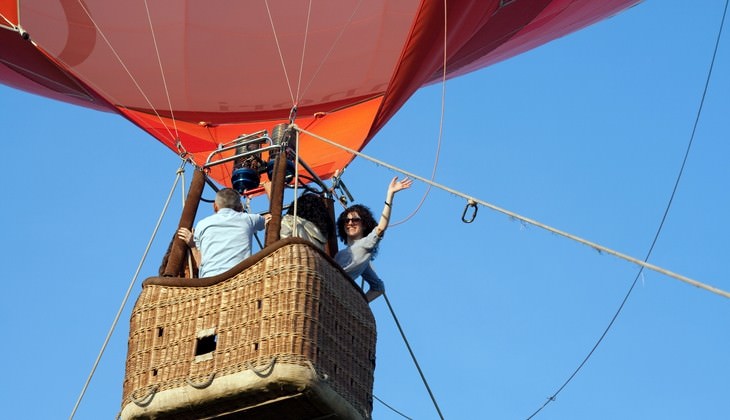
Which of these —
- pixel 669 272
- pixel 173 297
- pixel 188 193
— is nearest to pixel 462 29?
pixel 188 193

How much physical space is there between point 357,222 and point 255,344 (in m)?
1.12

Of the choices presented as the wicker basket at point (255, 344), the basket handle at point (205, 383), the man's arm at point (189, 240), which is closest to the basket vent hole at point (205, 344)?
the wicker basket at point (255, 344)

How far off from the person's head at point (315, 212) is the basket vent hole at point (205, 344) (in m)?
0.87

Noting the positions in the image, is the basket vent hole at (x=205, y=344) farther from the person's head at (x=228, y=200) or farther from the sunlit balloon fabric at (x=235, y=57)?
the sunlit balloon fabric at (x=235, y=57)

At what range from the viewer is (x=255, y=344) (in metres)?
5.89

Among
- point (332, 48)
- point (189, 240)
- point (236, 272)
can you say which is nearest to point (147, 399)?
point (236, 272)

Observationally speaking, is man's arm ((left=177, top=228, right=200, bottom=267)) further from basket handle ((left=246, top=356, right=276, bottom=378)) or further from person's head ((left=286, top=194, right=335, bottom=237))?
basket handle ((left=246, top=356, right=276, bottom=378))

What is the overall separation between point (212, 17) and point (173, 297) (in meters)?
3.62

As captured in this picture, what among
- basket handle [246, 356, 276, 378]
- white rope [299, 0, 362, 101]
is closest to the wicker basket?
basket handle [246, 356, 276, 378]

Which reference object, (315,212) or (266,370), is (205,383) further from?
(315,212)

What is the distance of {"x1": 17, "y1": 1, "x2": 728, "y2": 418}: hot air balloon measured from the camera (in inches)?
365

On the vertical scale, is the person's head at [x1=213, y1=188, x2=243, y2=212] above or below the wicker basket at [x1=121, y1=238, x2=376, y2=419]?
above

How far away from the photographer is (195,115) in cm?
980

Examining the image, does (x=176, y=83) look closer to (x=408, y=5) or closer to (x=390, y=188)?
(x=408, y=5)
